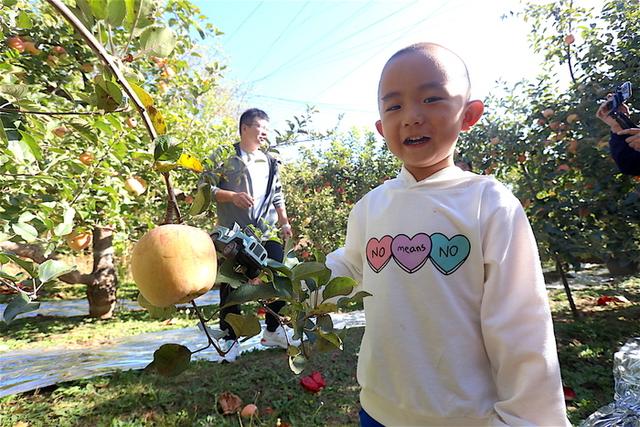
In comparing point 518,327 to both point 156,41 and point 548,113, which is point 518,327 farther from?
point 548,113

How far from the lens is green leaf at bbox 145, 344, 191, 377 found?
511 mm

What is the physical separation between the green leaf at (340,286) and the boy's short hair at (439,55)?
0.43 m

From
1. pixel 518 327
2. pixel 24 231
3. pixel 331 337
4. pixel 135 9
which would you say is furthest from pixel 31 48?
pixel 518 327

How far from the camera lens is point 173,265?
50 centimetres

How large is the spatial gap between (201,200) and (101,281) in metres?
3.79

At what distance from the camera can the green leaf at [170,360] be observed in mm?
511

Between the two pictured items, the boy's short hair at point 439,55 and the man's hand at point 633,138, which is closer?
the boy's short hair at point 439,55

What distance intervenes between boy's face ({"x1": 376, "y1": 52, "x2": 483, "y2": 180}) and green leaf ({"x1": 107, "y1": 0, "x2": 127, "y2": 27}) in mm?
452

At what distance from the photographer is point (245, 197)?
1974mm

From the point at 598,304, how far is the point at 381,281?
12.3 feet

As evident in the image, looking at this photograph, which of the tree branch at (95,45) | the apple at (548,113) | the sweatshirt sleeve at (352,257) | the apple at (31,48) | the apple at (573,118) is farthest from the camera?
the apple at (548,113)

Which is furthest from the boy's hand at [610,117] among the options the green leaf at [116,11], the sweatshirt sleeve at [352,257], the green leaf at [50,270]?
the green leaf at [50,270]

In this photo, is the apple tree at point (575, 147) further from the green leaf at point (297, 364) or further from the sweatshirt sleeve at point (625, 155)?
the green leaf at point (297, 364)

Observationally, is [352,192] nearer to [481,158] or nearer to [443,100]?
[481,158]
